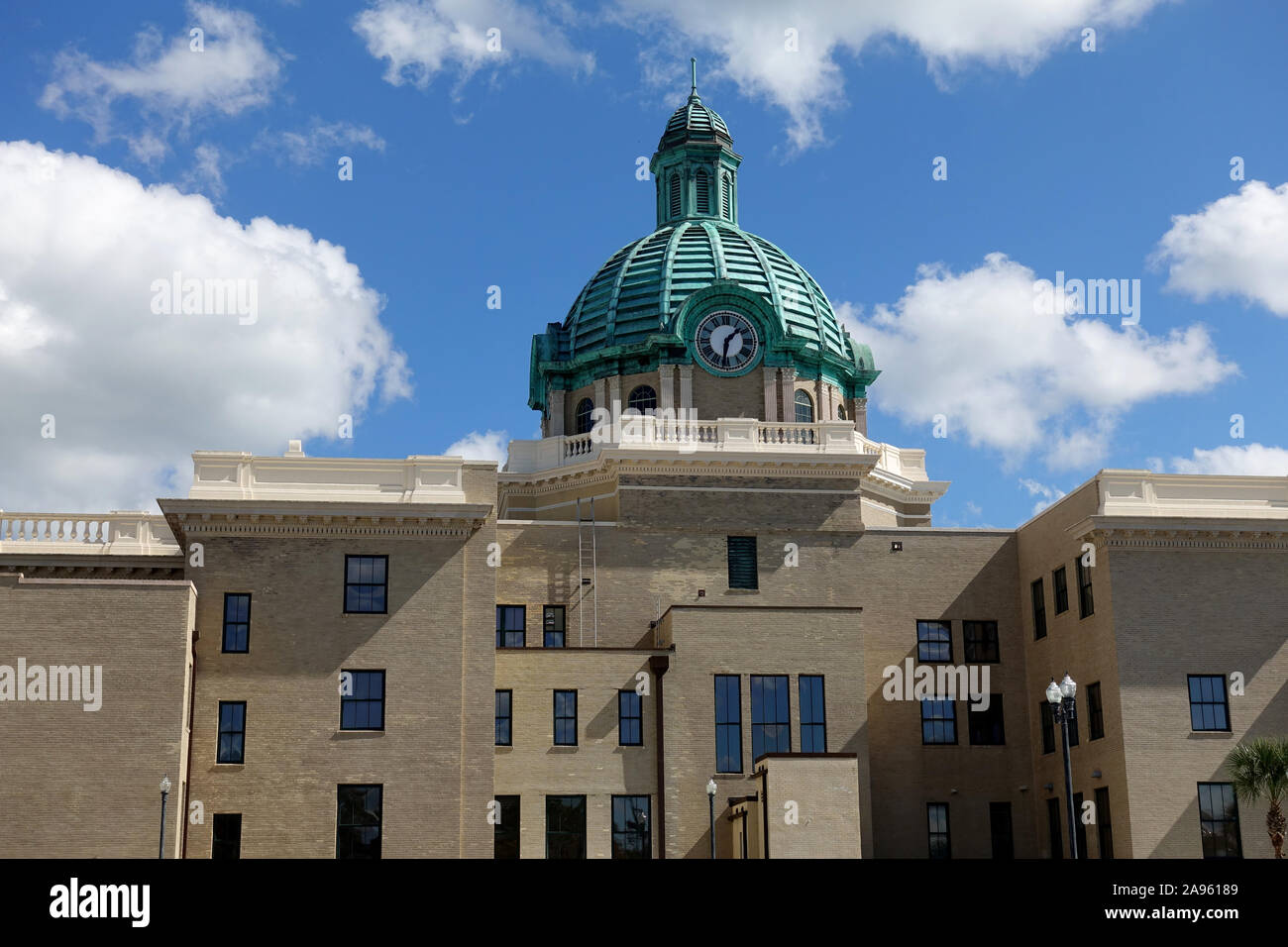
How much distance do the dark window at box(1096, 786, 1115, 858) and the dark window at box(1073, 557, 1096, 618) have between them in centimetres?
479

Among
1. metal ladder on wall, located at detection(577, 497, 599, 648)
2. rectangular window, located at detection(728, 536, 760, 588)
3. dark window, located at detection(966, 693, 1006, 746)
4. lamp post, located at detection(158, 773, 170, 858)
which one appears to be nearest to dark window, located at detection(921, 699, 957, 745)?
dark window, located at detection(966, 693, 1006, 746)

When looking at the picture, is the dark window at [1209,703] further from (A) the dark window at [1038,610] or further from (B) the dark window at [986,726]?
(B) the dark window at [986,726]

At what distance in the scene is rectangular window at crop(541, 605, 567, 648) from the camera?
4950cm

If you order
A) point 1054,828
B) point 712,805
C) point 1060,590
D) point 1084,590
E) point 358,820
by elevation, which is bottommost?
point 1054,828

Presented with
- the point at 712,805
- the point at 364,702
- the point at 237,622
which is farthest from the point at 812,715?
the point at 237,622

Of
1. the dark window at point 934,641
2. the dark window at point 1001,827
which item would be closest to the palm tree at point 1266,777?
the dark window at point 1001,827

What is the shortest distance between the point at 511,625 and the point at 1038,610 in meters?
15.6

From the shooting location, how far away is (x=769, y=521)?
5094cm

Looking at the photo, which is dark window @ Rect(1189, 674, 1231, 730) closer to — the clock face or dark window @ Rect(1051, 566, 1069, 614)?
dark window @ Rect(1051, 566, 1069, 614)

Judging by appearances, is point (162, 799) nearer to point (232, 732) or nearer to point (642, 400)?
point (232, 732)

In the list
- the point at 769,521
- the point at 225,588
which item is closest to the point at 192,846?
the point at 225,588

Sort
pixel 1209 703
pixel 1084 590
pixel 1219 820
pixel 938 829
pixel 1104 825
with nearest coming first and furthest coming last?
pixel 1219 820
pixel 1209 703
pixel 1104 825
pixel 1084 590
pixel 938 829

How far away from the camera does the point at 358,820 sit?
138 ft
